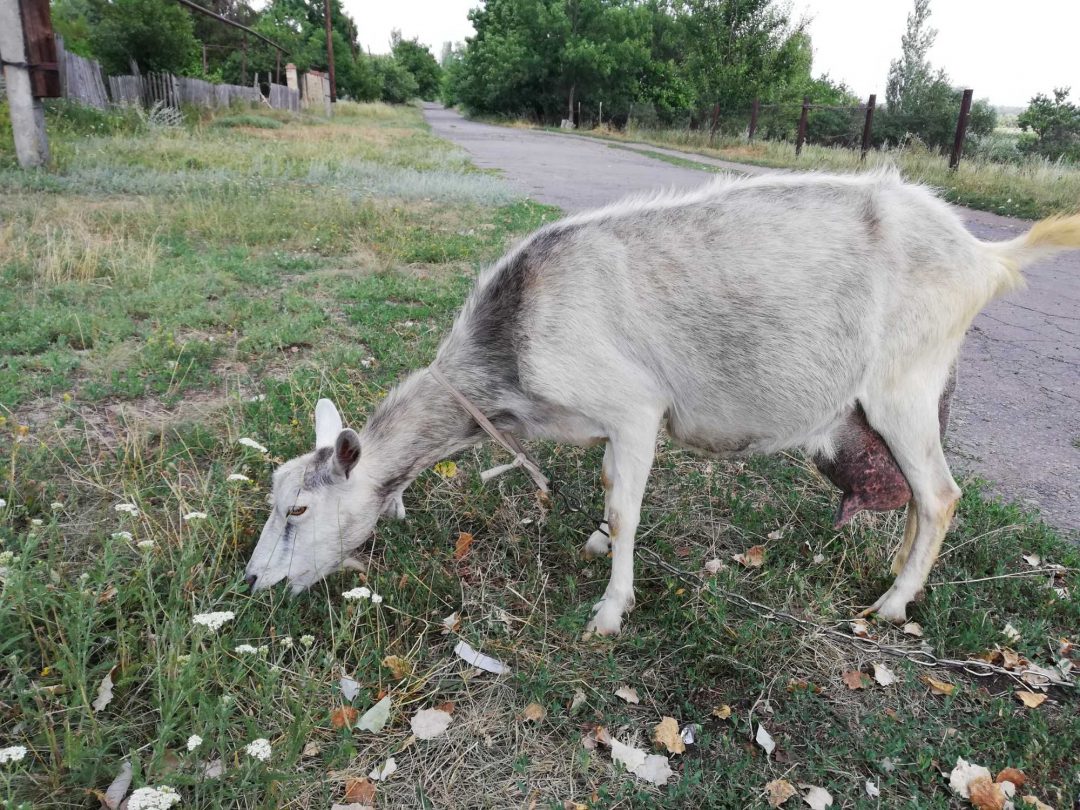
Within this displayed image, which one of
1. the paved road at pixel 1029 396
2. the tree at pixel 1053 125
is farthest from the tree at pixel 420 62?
the paved road at pixel 1029 396

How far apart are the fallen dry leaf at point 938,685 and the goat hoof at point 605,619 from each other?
1.26m

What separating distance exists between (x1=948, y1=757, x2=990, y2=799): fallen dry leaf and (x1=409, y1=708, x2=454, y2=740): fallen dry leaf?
1771mm

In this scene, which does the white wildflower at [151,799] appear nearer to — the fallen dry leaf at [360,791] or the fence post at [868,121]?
the fallen dry leaf at [360,791]

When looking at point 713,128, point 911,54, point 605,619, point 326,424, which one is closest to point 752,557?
point 605,619

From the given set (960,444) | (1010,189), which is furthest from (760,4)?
(960,444)

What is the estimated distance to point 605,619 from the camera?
3.10m

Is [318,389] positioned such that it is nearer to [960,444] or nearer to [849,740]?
[849,740]

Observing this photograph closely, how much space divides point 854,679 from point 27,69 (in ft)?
44.1

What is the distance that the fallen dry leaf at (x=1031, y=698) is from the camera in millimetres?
2666

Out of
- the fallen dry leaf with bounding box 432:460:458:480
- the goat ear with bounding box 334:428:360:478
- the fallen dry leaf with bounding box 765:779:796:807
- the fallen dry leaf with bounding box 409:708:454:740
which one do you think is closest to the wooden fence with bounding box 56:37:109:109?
the fallen dry leaf with bounding box 432:460:458:480

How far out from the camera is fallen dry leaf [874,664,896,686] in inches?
111

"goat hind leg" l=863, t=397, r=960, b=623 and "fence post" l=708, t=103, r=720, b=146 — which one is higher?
"fence post" l=708, t=103, r=720, b=146

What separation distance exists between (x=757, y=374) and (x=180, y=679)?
2478 millimetres

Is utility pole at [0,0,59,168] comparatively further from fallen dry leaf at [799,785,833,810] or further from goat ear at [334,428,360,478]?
fallen dry leaf at [799,785,833,810]
